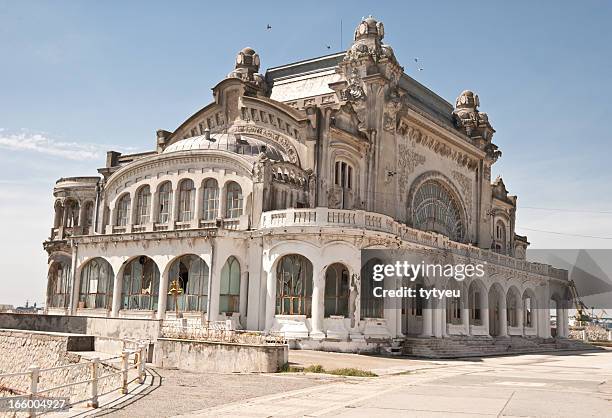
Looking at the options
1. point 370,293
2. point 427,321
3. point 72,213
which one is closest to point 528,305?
point 427,321

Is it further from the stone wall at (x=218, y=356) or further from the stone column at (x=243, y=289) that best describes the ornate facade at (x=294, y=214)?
the stone wall at (x=218, y=356)

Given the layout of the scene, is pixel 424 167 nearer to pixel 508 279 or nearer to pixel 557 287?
pixel 508 279

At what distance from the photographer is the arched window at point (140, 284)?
128 feet

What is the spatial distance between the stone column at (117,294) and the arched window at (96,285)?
2.57 ft

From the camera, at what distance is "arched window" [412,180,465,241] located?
169 feet

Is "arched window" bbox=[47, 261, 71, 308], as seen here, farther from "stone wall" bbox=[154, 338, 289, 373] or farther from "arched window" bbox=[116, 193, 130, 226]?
"stone wall" bbox=[154, 338, 289, 373]

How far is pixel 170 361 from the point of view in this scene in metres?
26.1

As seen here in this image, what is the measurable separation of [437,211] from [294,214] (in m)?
21.9

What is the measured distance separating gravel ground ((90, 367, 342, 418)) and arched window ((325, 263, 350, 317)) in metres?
12.7

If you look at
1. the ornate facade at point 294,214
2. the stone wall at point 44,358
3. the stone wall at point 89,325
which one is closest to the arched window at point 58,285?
the ornate facade at point 294,214

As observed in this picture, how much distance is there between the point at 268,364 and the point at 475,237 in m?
38.9

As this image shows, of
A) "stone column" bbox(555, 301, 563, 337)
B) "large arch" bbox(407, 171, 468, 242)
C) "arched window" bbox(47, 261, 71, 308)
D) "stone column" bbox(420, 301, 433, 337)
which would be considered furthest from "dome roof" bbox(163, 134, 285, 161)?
"stone column" bbox(555, 301, 563, 337)

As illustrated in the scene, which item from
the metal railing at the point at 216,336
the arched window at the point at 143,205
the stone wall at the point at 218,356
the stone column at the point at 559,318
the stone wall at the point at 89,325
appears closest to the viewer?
the stone wall at the point at 218,356

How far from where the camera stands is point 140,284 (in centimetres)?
3959
